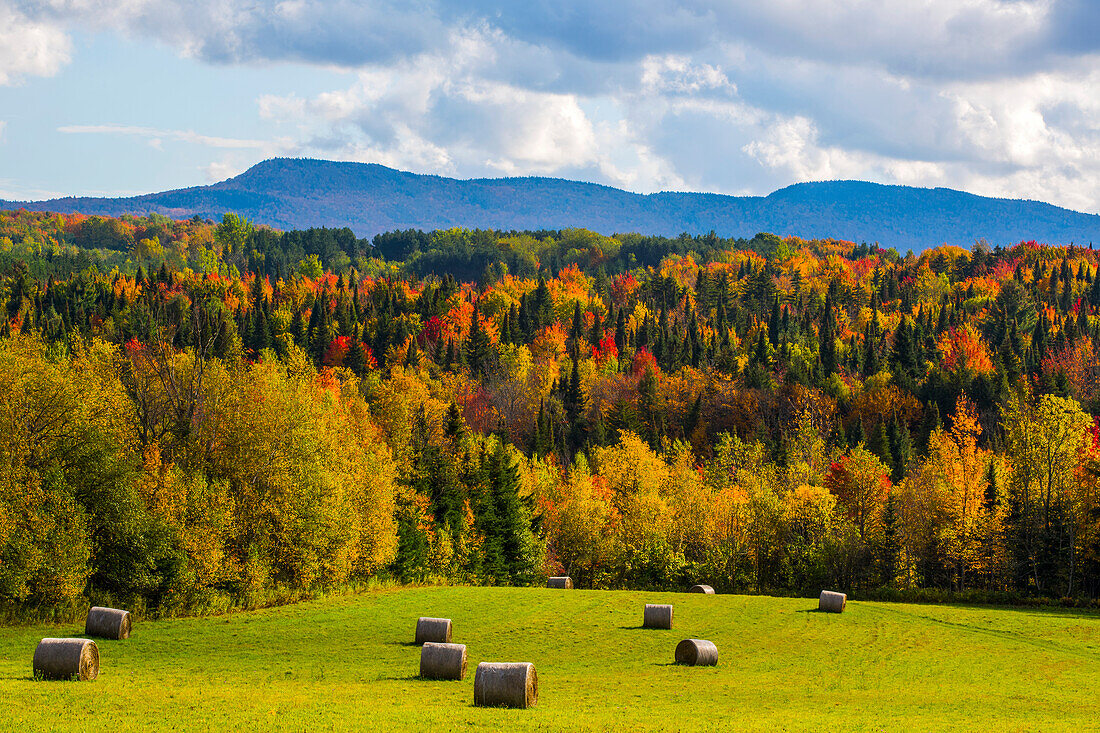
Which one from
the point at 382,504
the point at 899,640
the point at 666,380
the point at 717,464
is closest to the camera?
the point at 899,640

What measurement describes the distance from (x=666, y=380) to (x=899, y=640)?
Answer: 148 m

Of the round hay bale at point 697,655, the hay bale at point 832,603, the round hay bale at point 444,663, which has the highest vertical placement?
the round hay bale at point 444,663

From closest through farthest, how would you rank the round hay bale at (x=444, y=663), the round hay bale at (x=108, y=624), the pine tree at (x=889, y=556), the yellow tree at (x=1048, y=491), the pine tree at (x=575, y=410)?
1. the round hay bale at (x=444, y=663)
2. the round hay bale at (x=108, y=624)
3. the yellow tree at (x=1048, y=491)
4. the pine tree at (x=889, y=556)
5. the pine tree at (x=575, y=410)

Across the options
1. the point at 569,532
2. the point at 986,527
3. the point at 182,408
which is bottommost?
the point at 569,532

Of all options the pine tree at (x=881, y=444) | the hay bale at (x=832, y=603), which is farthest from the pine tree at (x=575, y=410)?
the hay bale at (x=832, y=603)

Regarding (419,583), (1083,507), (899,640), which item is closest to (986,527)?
(1083,507)

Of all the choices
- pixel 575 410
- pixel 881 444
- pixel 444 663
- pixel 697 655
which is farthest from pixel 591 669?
pixel 575 410

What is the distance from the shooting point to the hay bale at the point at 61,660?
3073 centimetres

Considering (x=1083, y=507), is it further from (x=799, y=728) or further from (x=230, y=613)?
(x=230, y=613)

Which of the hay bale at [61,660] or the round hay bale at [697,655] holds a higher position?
the hay bale at [61,660]

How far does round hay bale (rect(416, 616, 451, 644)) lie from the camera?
144ft

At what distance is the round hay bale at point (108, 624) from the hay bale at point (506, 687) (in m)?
21.2

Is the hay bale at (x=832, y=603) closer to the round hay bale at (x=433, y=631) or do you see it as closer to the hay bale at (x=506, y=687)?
the round hay bale at (x=433, y=631)

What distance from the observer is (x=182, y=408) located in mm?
64625
